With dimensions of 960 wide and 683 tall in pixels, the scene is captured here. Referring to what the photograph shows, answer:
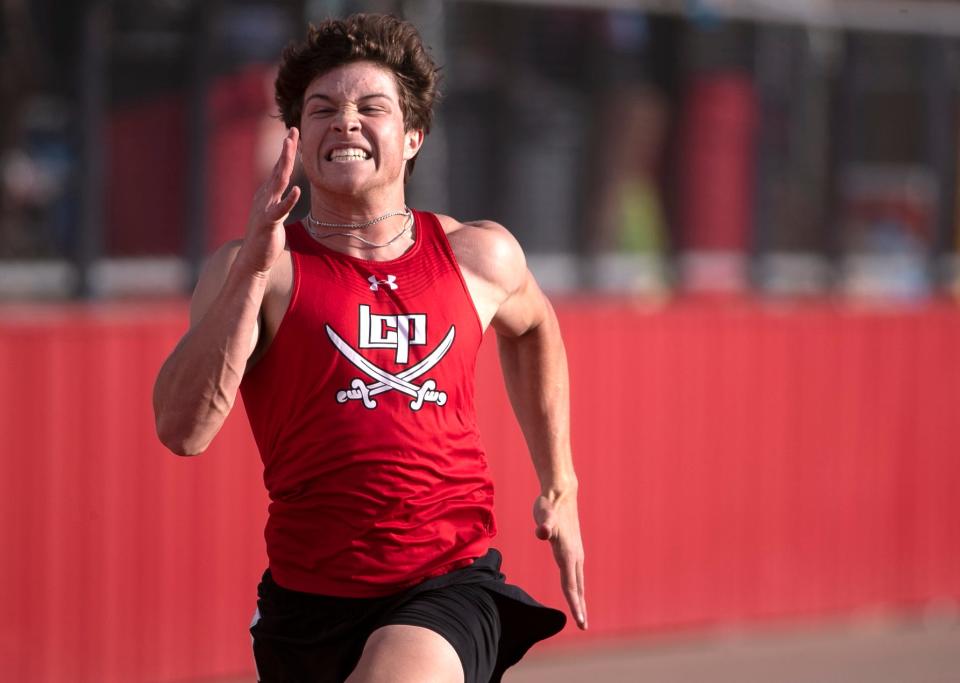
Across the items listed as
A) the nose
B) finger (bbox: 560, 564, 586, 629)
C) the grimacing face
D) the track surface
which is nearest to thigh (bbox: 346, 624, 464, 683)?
finger (bbox: 560, 564, 586, 629)

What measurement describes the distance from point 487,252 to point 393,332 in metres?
0.39

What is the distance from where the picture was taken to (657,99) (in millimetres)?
8516

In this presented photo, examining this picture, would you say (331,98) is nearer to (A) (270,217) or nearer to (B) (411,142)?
(B) (411,142)

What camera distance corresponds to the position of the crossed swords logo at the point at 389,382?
3.68 meters

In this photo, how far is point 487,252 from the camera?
4000 millimetres

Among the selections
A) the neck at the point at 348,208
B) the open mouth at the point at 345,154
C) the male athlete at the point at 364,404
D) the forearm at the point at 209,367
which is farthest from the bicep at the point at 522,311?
the forearm at the point at 209,367

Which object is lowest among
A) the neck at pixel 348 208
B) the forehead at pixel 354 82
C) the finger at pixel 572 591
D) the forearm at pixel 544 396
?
the finger at pixel 572 591

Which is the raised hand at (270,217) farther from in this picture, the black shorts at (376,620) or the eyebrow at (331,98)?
the black shorts at (376,620)

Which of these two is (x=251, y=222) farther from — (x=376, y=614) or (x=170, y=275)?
(x=170, y=275)

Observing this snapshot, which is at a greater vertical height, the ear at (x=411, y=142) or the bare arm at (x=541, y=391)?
the ear at (x=411, y=142)

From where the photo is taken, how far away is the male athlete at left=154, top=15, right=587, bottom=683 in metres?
3.66

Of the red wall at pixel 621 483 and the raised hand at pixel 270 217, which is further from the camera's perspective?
the red wall at pixel 621 483

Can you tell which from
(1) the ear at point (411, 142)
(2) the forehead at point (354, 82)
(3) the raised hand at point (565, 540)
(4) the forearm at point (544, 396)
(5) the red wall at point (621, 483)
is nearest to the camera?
(2) the forehead at point (354, 82)

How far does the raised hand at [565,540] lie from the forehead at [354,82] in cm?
104
